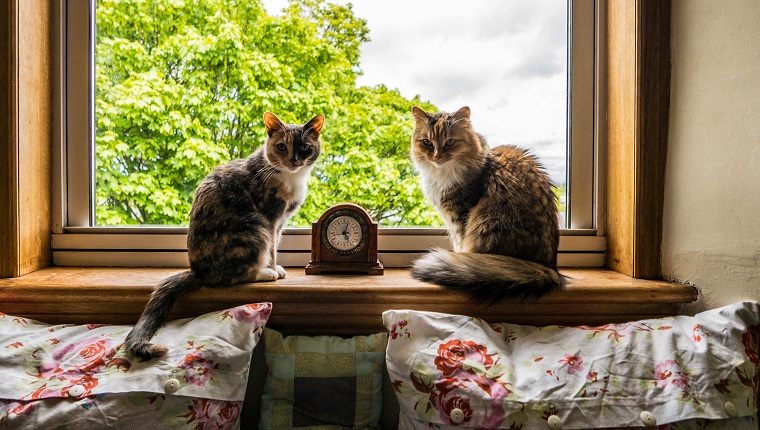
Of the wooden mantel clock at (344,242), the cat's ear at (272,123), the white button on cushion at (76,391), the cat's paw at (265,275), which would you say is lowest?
the white button on cushion at (76,391)

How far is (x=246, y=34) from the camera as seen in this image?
4.66ft

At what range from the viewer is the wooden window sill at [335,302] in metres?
1.07

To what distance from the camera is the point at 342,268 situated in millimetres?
1248

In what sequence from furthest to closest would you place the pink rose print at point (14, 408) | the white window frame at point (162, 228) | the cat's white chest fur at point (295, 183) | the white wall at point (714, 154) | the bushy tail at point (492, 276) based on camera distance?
the white window frame at point (162, 228)
the cat's white chest fur at point (295, 183)
the bushy tail at point (492, 276)
the white wall at point (714, 154)
the pink rose print at point (14, 408)

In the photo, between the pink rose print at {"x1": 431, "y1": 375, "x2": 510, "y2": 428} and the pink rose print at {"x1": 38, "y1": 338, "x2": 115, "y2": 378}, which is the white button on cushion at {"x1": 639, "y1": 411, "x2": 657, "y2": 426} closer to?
the pink rose print at {"x1": 431, "y1": 375, "x2": 510, "y2": 428}

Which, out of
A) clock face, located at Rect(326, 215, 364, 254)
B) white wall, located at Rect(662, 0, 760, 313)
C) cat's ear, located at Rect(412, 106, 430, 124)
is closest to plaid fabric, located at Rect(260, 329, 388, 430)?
clock face, located at Rect(326, 215, 364, 254)

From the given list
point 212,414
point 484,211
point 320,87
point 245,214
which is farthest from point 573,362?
point 320,87

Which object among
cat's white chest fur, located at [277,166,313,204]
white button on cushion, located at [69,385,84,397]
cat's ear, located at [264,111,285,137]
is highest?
cat's ear, located at [264,111,285,137]

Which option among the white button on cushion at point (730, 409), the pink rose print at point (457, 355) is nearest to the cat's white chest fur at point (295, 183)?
the pink rose print at point (457, 355)

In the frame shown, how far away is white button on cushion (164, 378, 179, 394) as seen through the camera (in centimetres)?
84

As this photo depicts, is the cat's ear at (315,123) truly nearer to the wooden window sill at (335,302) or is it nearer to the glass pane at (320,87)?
the glass pane at (320,87)

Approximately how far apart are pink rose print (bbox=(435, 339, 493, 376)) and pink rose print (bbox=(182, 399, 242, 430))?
0.41 meters

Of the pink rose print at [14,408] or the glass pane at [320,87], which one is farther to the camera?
the glass pane at [320,87]

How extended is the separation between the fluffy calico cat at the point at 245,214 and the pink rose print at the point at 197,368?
0.13 metres
